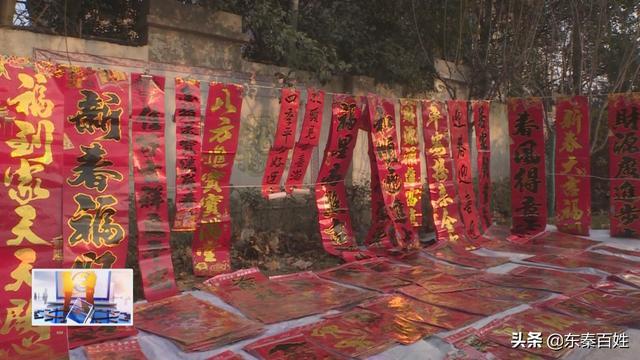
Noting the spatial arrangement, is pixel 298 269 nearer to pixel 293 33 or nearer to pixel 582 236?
pixel 293 33

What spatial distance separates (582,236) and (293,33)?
14.9 ft

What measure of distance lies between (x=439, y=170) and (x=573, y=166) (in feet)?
6.01

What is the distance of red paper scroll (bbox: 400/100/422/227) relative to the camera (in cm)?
588

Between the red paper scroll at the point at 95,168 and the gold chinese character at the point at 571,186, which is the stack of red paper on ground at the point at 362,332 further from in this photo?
the gold chinese character at the point at 571,186

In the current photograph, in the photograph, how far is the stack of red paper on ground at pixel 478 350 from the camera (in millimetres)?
3043

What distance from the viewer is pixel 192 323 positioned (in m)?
3.49

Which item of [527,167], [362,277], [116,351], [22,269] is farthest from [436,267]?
[22,269]

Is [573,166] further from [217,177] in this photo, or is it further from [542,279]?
[217,177]

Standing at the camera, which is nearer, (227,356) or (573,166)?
(227,356)

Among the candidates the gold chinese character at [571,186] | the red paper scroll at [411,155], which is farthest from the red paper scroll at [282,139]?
the gold chinese character at [571,186]

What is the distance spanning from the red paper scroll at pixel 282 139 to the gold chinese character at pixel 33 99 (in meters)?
2.09

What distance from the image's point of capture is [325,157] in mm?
5523

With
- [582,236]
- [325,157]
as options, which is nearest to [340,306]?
[325,157]

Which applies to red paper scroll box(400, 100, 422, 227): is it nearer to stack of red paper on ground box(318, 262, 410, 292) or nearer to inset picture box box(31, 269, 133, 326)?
stack of red paper on ground box(318, 262, 410, 292)
